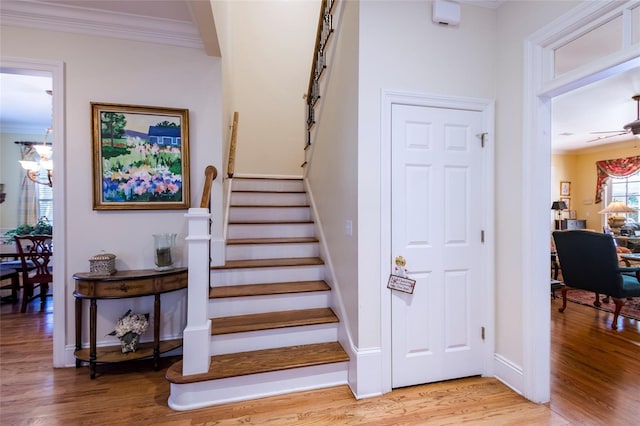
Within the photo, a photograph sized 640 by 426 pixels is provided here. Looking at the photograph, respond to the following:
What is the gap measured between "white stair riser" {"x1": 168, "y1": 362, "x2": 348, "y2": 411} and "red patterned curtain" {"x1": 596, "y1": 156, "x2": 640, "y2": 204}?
840 centimetres

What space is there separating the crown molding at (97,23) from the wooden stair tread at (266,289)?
2247 mm

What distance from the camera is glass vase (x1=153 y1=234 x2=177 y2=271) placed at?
8.48 ft

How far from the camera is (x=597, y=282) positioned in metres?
3.55

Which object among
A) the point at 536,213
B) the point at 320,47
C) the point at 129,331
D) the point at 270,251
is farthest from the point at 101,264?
the point at 536,213

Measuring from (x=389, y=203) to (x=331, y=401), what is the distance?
144 cm

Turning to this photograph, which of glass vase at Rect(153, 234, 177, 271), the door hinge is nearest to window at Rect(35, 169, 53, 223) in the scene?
glass vase at Rect(153, 234, 177, 271)

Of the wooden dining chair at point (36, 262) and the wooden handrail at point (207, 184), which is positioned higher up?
the wooden handrail at point (207, 184)

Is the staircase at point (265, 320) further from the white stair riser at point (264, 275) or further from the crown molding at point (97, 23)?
the crown molding at point (97, 23)

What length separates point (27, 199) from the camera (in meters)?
5.62

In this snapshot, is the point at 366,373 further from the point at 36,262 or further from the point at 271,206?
the point at 36,262

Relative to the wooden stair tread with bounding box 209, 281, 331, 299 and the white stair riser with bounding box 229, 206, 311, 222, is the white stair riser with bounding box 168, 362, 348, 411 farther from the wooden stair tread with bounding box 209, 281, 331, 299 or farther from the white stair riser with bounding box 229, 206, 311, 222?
the white stair riser with bounding box 229, 206, 311, 222

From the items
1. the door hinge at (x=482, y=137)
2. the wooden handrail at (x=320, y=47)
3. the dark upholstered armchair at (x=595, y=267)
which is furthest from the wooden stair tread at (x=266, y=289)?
the dark upholstered armchair at (x=595, y=267)

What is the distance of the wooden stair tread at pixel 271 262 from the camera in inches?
110

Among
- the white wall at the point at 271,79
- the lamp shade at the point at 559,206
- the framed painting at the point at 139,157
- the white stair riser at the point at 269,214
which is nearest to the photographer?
the framed painting at the point at 139,157
